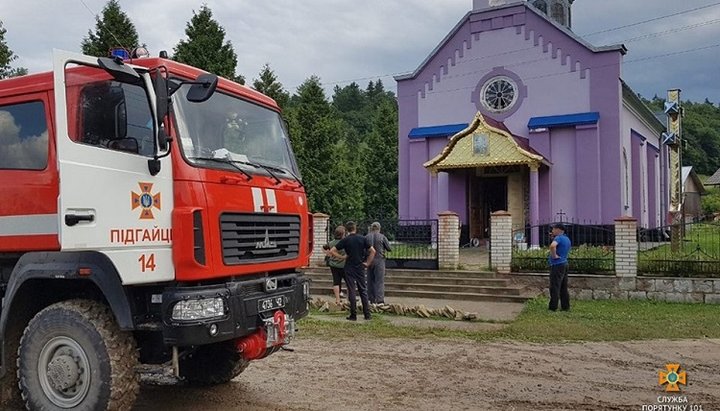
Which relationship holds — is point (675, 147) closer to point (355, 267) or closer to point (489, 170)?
point (489, 170)

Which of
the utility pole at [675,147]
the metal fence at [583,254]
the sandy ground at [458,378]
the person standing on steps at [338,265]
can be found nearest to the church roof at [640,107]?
the utility pole at [675,147]

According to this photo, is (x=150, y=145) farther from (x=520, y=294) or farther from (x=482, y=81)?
(x=482, y=81)

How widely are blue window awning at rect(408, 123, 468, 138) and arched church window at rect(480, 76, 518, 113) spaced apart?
3.81ft

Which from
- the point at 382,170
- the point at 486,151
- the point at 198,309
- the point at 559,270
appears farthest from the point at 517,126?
the point at 198,309

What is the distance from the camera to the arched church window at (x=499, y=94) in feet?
68.4

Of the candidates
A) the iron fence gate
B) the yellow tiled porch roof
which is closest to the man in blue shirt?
the iron fence gate

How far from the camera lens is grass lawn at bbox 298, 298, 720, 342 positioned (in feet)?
30.7

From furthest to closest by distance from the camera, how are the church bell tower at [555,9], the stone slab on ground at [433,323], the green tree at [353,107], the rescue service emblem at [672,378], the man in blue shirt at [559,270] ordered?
the green tree at [353,107], the church bell tower at [555,9], the man in blue shirt at [559,270], the stone slab on ground at [433,323], the rescue service emblem at [672,378]

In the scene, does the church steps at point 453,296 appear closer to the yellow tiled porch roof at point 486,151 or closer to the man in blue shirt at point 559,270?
the man in blue shirt at point 559,270

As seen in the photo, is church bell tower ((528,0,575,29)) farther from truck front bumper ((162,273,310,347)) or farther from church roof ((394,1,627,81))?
truck front bumper ((162,273,310,347))

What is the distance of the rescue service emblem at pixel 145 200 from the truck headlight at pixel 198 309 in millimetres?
752

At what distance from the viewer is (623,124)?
68.7 ft

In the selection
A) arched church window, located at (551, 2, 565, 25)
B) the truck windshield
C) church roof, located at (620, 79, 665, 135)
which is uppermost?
arched church window, located at (551, 2, 565, 25)

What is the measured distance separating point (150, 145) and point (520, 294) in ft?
33.8
